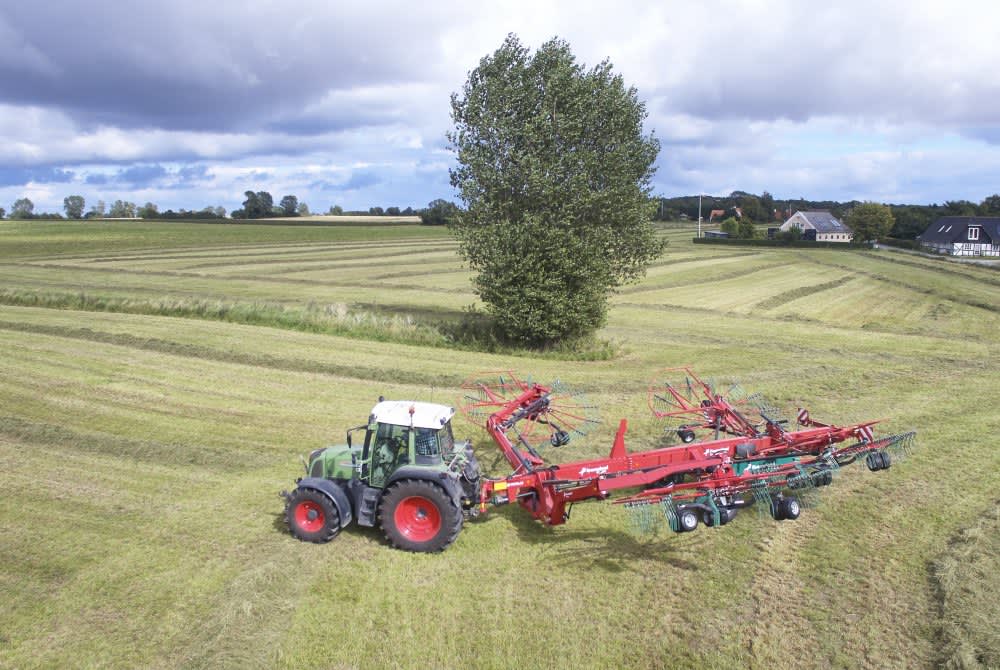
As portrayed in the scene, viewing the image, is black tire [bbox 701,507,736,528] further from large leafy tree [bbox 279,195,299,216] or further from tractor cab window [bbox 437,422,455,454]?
large leafy tree [bbox 279,195,299,216]

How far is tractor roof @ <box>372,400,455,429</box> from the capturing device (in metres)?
10.6

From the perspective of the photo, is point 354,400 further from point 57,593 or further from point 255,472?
point 57,593

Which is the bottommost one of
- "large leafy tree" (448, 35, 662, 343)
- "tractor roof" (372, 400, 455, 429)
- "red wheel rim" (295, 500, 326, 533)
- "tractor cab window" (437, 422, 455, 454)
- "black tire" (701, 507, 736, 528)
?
"red wheel rim" (295, 500, 326, 533)

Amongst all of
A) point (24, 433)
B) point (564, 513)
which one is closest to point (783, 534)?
point (564, 513)

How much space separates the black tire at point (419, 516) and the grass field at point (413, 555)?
0.85 ft

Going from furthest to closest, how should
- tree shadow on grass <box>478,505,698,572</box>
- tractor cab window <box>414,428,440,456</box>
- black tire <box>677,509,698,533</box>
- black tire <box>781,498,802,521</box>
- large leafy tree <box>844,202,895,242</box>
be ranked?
large leafy tree <box>844,202,895,242</box> → tractor cab window <box>414,428,440,456</box> → tree shadow on grass <box>478,505,698,572</box> → black tire <box>781,498,802,521</box> → black tire <box>677,509,698,533</box>

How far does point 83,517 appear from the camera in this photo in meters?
11.7

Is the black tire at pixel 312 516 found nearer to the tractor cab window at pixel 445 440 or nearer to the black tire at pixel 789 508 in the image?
the tractor cab window at pixel 445 440

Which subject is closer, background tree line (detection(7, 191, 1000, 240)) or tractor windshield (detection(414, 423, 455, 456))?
tractor windshield (detection(414, 423, 455, 456))

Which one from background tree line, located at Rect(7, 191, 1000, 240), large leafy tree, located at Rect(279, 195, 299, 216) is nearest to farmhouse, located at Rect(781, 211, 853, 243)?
background tree line, located at Rect(7, 191, 1000, 240)

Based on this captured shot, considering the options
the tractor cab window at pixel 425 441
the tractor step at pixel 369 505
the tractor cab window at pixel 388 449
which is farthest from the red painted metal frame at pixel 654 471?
the tractor step at pixel 369 505

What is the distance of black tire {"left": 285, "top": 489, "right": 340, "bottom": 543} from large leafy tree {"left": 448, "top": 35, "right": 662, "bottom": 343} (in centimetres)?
1534

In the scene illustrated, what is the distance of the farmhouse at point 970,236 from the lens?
88750mm

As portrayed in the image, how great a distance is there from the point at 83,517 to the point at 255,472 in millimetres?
3074
